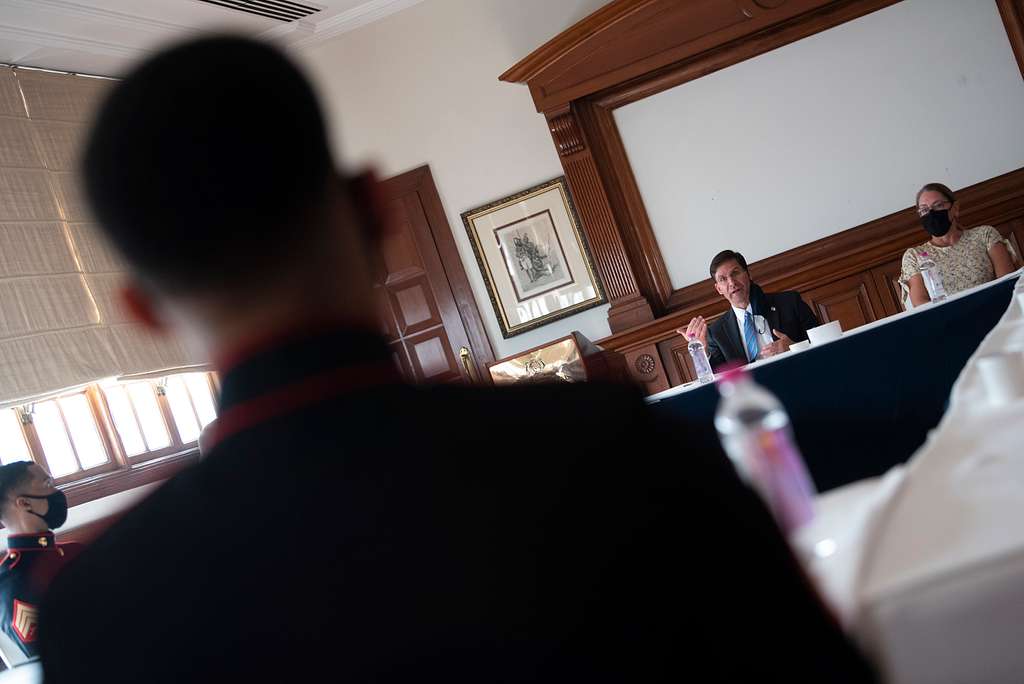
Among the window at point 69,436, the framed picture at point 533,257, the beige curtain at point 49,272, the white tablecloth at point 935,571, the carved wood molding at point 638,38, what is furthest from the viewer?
the framed picture at point 533,257

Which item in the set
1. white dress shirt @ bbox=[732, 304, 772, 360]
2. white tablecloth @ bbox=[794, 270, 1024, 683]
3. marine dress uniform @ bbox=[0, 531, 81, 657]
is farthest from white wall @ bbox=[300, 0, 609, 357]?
white tablecloth @ bbox=[794, 270, 1024, 683]

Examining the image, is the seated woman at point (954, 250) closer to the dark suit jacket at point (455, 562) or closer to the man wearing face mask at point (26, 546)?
the man wearing face mask at point (26, 546)

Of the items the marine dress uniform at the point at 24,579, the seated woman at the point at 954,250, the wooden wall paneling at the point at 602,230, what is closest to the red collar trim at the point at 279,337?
the marine dress uniform at the point at 24,579

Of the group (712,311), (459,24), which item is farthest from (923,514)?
(459,24)

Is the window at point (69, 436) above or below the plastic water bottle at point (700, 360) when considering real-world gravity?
above

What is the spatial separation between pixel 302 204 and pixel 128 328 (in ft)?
16.8

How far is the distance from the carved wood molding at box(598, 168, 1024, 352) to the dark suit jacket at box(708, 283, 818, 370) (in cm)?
81

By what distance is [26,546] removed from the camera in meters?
3.21

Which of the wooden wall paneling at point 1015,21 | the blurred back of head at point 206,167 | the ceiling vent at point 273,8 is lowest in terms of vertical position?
the blurred back of head at point 206,167

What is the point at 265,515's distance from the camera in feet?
1.80

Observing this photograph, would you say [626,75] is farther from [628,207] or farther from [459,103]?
[459,103]

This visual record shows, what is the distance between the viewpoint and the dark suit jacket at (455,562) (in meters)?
0.52

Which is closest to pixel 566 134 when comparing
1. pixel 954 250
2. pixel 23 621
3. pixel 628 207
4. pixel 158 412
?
pixel 628 207

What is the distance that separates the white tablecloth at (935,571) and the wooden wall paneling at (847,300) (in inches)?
180
